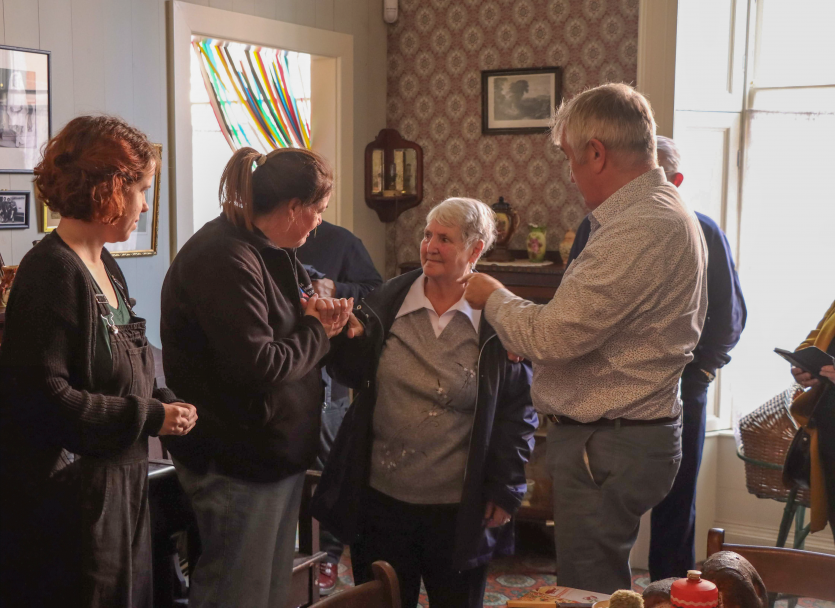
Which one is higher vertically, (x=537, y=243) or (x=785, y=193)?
(x=785, y=193)

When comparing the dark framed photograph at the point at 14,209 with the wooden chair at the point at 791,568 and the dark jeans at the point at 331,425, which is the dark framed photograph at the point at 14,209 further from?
the wooden chair at the point at 791,568

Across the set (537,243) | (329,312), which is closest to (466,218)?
(329,312)

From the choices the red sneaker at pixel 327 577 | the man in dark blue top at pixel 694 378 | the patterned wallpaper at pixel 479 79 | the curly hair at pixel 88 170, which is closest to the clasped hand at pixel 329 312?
the curly hair at pixel 88 170

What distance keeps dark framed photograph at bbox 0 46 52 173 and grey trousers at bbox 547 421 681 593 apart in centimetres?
233

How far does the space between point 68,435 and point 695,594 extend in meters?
1.19

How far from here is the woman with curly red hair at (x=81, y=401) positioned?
1599 millimetres

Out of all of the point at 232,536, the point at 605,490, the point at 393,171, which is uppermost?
the point at 393,171

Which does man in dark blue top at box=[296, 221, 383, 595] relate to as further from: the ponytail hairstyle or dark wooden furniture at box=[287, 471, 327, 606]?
the ponytail hairstyle

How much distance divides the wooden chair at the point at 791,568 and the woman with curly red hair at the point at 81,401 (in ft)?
4.00

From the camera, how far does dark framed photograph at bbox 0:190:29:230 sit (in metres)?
3.17

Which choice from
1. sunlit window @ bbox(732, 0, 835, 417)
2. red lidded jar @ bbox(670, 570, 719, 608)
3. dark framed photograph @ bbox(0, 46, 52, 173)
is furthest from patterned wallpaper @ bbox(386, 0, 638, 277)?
red lidded jar @ bbox(670, 570, 719, 608)

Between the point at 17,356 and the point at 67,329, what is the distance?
10 centimetres

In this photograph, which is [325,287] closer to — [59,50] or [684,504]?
[59,50]

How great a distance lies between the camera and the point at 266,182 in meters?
2.04
